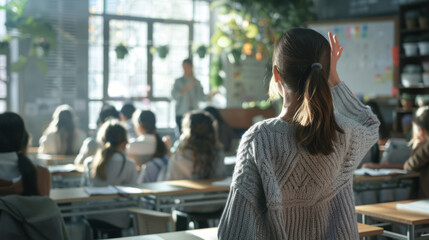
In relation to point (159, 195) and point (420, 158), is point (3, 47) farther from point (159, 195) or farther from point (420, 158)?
point (420, 158)

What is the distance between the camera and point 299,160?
1404 millimetres

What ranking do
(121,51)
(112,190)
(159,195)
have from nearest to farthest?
(112,190) → (159,195) → (121,51)

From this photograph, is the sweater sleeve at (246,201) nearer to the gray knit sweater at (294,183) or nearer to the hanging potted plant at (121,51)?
the gray knit sweater at (294,183)

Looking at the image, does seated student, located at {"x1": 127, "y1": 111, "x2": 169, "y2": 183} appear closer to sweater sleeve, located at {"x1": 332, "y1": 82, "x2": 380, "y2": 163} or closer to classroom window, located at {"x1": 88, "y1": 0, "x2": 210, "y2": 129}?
sweater sleeve, located at {"x1": 332, "y1": 82, "x2": 380, "y2": 163}

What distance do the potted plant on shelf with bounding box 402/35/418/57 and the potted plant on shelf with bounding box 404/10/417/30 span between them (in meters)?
0.14

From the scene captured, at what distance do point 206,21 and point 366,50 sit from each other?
291cm

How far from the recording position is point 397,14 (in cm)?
799

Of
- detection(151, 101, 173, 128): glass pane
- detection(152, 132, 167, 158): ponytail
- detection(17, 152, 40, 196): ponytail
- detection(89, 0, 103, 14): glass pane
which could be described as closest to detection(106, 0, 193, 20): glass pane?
detection(89, 0, 103, 14): glass pane

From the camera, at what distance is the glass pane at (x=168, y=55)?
923 cm

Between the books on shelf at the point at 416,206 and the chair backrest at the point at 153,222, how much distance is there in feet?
3.82

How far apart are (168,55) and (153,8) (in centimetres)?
80

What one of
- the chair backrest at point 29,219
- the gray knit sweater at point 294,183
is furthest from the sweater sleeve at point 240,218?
the chair backrest at point 29,219

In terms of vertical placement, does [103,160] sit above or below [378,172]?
above

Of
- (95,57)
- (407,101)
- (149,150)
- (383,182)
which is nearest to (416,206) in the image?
(383,182)
